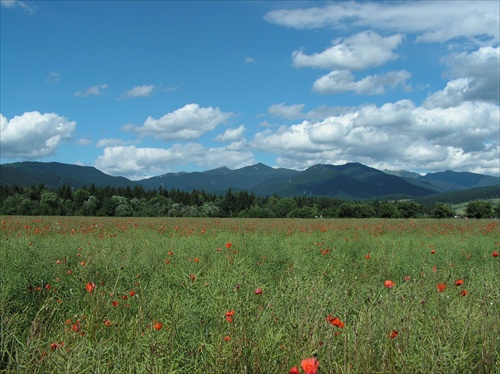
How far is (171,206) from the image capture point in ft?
251

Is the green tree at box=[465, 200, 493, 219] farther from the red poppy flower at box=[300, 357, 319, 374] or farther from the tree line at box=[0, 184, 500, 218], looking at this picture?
the red poppy flower at box=[300, 357, 319, 374]

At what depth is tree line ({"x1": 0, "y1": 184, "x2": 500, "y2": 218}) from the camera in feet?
229

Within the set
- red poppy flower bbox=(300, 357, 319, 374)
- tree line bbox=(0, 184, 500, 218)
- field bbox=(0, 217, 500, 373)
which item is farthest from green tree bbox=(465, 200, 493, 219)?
red poppy flower bbox=(300, 357, 319, 374)

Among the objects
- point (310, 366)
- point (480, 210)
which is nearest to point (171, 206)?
point (480, 210)

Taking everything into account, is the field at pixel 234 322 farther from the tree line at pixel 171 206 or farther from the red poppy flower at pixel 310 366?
the tree line at pixel 171 206

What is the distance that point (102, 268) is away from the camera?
635 centimetres

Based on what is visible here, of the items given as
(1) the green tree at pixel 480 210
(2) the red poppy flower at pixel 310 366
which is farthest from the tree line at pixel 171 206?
(2) the red poppy flower at pixel 310 366

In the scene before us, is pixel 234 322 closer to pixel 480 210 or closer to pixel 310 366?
pixel 310 366

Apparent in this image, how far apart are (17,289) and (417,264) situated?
6.77 meters

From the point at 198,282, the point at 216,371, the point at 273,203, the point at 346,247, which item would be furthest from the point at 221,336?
the point at 273,203

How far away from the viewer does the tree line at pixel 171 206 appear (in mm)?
69750

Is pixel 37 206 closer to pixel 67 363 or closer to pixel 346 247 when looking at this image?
pixel 346 247

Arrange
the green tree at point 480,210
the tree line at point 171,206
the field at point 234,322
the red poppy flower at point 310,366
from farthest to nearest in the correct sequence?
the green tree at point 480,210
the tree line at point 171,206
the field at point 234,322
the red poppy flower at point 310,366

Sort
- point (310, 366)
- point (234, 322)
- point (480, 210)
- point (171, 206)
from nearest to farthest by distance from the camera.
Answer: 1. point (310, 366)
2. point (234, 322)
3. point (480, 210)
4. point (171, 206)
